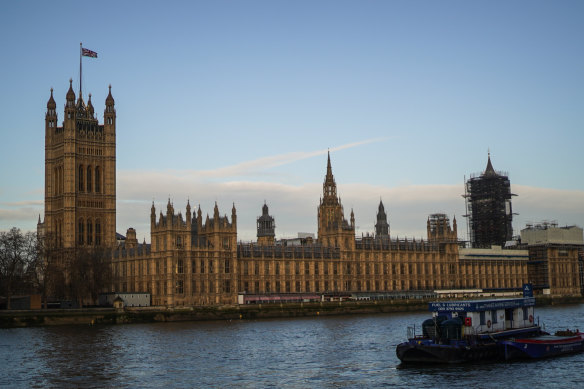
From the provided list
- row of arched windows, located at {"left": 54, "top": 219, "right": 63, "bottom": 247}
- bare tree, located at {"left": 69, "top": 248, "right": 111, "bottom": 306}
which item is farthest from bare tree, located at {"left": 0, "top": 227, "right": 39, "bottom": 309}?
row of arched windows, located at {"left": 54, "top": 219, "right": 63, "bottom": 247}

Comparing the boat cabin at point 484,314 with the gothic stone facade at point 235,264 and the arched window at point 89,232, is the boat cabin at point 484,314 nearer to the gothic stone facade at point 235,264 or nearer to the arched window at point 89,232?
the gothic stone facade at point 235,264

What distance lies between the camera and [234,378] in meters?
66.6

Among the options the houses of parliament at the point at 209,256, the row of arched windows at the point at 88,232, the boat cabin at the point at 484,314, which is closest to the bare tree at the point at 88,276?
the houses of parliament at the point at 209,256

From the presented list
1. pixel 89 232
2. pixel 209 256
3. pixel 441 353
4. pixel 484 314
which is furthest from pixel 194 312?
pixel 441 353

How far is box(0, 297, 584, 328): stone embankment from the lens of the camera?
12700cm

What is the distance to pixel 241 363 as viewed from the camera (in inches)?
3007

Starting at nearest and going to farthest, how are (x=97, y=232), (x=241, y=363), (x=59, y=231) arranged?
(x=241, y=363) < (x=59, y=231) < (x=97, y=232)

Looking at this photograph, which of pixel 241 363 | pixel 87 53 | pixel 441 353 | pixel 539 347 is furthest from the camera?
pixel 87 53

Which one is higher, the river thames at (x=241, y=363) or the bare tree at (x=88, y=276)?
the bare tree at (x=88, y=276)

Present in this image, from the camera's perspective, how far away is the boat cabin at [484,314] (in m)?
73.1

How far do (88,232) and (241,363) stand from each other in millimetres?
127839

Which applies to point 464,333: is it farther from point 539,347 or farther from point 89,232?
point 89,232

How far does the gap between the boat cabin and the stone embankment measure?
234 ft

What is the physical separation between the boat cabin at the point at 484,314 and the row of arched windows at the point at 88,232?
13270 cm
